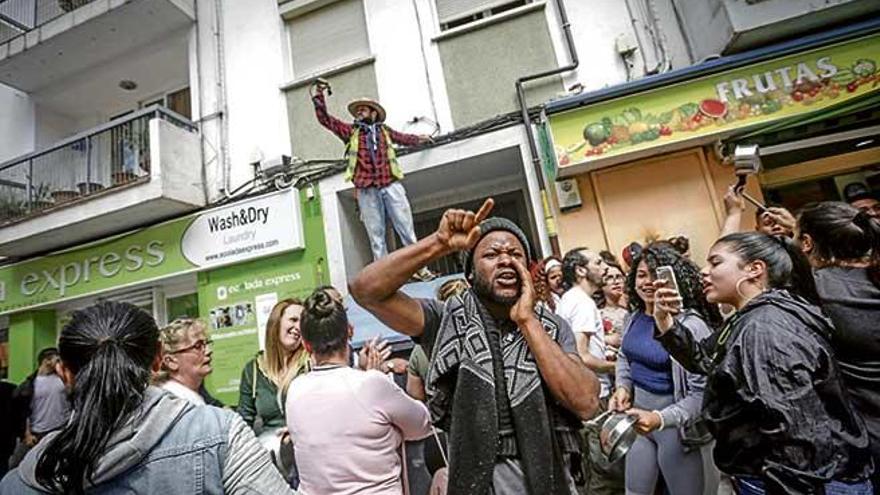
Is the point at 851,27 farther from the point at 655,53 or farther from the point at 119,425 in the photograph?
the point at 119,425

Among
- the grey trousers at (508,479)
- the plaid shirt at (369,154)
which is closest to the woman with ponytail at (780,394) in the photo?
the grey trousers at (508,479)

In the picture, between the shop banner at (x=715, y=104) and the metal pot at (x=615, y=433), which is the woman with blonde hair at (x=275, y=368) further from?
the shop banner at (x=715, y=104)

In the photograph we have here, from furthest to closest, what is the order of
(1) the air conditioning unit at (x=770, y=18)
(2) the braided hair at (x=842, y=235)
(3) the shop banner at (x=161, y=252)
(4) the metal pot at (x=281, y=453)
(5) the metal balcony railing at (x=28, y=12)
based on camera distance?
(5) the metal balcony railing at (x=28, y=12)
(3) the shop banner at (x=161, y=252)
(1) the air conditioning unit at (x=770, y=18)
(4) the metal pot at (x=281, y=453)
(2) the braided hair at (x=842, y=235)

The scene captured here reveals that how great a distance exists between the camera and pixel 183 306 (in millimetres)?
7398

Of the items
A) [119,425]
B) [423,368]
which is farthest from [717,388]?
[119,425]

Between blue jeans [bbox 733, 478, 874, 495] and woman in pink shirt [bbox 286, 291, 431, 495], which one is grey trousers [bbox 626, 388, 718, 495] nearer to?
blue jeans [bbox 733, 478, 874, 495]

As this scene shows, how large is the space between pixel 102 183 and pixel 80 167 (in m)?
0.71

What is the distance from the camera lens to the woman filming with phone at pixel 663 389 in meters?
2.15

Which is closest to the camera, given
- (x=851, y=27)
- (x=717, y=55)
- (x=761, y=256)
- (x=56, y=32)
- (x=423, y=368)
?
(x=761, y=256)

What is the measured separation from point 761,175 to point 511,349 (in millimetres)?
5122

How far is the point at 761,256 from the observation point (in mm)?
1868

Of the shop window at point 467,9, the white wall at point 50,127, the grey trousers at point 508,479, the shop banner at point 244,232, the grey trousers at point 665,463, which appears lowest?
the grey trousers at point 665,463

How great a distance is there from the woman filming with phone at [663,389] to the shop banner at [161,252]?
4.72 metres

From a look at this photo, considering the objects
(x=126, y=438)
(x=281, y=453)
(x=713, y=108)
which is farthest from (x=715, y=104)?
(x=126, y=438)
